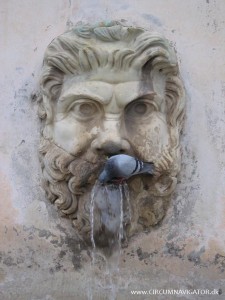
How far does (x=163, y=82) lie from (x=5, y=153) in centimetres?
50

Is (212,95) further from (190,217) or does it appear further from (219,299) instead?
(219,299)

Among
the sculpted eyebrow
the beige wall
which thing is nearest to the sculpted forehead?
the sculpted eyebrow

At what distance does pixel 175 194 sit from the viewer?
8.77 feet

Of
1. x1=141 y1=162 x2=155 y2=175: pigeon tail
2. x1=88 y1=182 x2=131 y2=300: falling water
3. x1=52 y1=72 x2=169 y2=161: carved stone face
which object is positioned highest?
x1=52 y1=72 x2=169 y2=161: carved stone face

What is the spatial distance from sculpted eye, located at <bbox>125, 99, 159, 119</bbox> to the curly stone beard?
0.40ft

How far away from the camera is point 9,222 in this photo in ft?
8.70

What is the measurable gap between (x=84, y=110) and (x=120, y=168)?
0.73 ft

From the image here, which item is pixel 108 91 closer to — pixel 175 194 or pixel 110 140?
pixel 110 140

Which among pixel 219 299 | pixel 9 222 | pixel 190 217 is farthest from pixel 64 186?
pixel 219 299

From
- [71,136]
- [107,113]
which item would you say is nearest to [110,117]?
[107,113]

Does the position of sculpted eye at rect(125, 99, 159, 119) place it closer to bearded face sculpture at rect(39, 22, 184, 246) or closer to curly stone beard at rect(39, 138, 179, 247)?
bearded face sculpture at rect(39, 22, 184, 246)

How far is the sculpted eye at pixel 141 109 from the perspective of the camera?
2.56 meters

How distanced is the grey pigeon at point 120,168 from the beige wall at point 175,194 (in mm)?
221

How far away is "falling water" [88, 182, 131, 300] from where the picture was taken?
2578mm
